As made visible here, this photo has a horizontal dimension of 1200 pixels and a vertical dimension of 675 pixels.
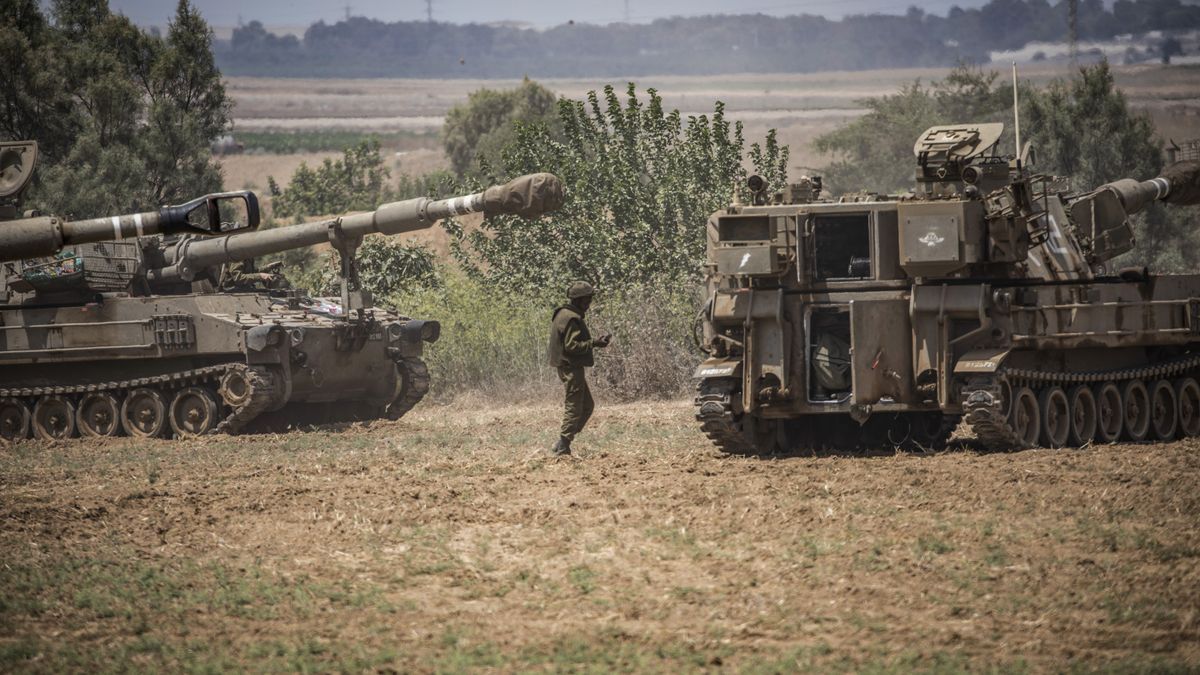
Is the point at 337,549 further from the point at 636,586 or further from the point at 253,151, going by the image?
the point at 253,151

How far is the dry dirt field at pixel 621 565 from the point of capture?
8469mm

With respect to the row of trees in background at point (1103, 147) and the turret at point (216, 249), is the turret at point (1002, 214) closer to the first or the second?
the turret at point (216, 249)

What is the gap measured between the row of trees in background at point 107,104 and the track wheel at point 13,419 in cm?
1043

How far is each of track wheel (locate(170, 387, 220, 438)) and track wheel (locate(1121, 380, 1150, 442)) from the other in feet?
34.7

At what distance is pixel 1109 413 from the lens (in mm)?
16500

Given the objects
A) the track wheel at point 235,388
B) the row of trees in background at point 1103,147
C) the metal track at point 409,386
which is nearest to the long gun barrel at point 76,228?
the track wheel at point 235,388

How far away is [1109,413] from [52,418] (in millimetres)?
12899

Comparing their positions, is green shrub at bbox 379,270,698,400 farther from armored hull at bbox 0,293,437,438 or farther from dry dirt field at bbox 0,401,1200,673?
dry dirt field at bbox 0,401,1200,673

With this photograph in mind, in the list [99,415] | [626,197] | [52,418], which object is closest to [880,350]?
[99,415]

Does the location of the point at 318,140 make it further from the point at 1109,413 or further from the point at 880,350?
the point at 880,350

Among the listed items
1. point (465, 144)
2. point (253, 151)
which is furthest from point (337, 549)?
point (253, 151)

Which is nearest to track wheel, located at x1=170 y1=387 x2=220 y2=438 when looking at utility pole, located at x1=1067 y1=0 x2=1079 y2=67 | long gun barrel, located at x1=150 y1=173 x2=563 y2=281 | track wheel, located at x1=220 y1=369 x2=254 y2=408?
track wheel, located at x1=220 y1=369 x2=254 y2=408

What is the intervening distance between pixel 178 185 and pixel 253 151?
221 ft

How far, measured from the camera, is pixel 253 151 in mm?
99062
